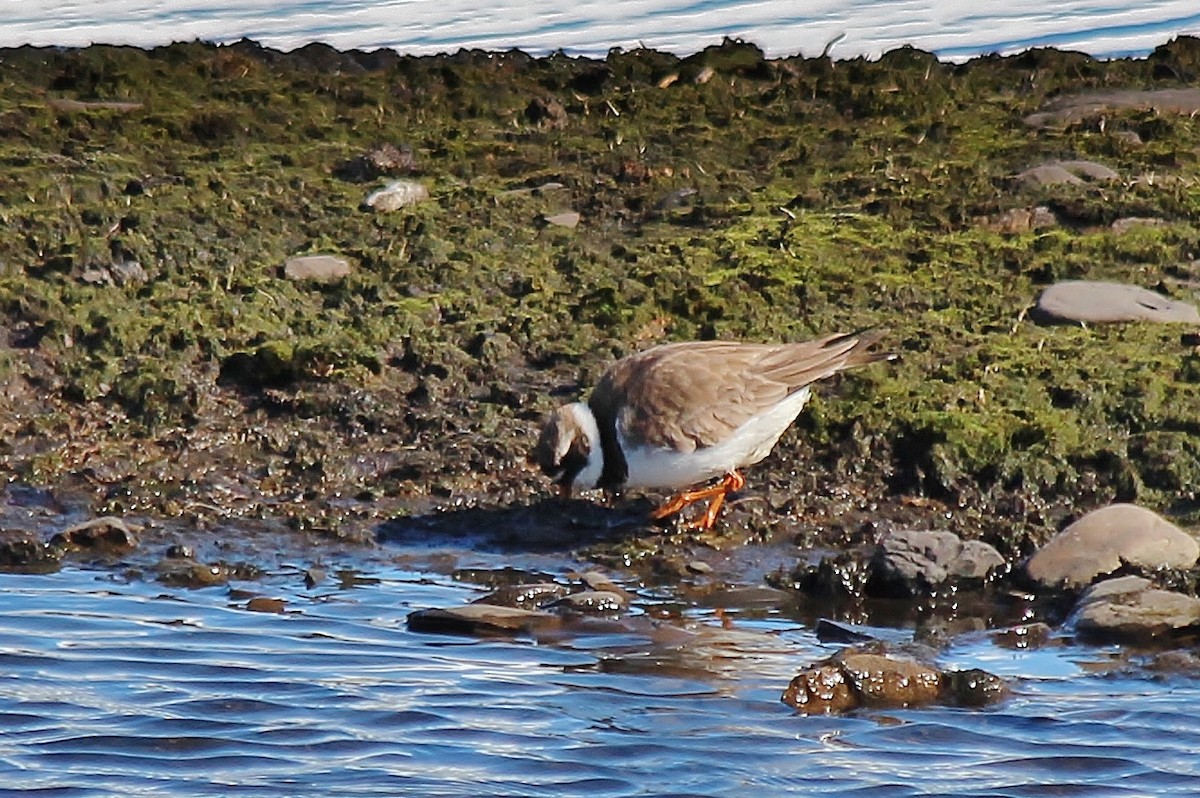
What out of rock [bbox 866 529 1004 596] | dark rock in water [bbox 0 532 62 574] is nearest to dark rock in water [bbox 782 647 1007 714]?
rock [bbox 866 529 1004 596]

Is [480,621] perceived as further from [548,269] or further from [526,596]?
[548,269]

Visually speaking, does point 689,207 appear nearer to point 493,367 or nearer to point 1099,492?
point 493,367

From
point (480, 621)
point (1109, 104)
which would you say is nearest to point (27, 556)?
point (480, 621)

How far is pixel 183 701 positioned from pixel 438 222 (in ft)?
13.4

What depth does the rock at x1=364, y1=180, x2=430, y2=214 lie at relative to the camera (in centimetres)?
1041

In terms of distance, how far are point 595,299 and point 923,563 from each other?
2520 millimetres

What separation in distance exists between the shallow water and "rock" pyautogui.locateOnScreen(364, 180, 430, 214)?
3.37m

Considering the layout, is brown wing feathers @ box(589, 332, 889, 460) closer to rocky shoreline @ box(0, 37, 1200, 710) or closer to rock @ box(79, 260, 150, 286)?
rocky shoreline @ box(0, 37, 1200, 710)

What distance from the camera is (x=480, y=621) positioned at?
7098 mm

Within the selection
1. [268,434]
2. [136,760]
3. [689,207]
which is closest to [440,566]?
[268,434]

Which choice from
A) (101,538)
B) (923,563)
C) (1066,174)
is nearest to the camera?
(923,563)

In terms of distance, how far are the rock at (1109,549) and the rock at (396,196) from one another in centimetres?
415

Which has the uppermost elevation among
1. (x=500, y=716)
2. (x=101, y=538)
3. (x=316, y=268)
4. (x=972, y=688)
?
(x=316, y=268)

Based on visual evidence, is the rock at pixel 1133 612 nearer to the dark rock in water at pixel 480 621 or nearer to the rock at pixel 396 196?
the dark rock in water at pixel 480 621
